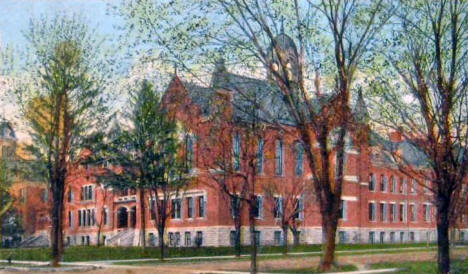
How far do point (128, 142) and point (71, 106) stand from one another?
12.4 m

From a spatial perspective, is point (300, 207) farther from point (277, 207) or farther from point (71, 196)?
point (71, 196)

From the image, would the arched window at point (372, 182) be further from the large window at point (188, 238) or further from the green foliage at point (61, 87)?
the green foliage at point (61, 87)

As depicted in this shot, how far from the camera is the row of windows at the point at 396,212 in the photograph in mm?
64250

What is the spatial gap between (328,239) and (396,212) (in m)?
45.9

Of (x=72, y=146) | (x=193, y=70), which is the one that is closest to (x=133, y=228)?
(x=72, y=146)

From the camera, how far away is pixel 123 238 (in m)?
57.0

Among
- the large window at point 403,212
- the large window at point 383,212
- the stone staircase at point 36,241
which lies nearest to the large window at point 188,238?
the stone staircase at point 36,241

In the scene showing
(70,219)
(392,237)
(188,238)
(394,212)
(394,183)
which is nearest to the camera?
(188,238)

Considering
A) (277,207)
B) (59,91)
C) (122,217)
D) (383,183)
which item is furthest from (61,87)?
(383,183)

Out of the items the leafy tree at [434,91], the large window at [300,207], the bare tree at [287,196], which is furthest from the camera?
the large window at [300,207]

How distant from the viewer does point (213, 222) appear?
49.8 metres

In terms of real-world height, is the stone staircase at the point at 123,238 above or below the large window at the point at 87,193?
below

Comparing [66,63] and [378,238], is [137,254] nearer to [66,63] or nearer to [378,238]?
[66,63]

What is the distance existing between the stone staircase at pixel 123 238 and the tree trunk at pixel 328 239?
115 ft
